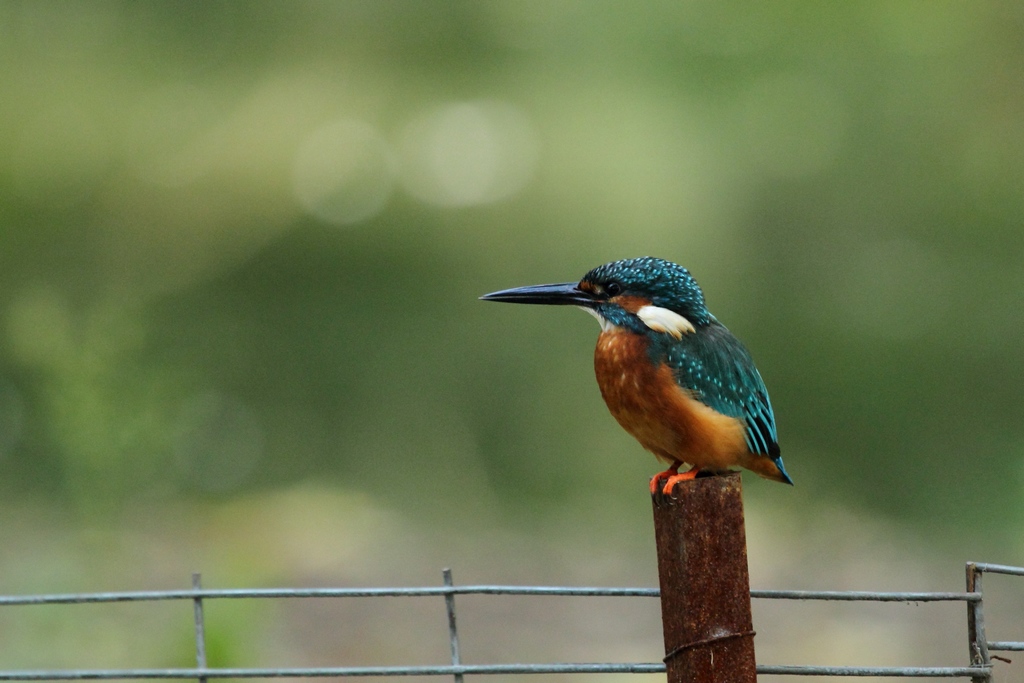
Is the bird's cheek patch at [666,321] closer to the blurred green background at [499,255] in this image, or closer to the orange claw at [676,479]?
the orange claw at [676,479]

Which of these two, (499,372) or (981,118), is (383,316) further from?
(981,118)

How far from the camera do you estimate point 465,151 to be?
15.4 feet

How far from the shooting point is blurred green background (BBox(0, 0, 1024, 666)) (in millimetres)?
4316

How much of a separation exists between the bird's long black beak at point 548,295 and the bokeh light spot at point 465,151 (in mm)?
3001

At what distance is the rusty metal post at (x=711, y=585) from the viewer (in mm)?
1385

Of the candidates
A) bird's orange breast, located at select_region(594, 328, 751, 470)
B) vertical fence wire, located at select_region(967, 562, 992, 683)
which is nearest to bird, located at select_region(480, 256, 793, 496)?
bird's orange breast, located at select_region(594, 328, 751, 470)

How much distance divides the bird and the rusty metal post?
0.57ft

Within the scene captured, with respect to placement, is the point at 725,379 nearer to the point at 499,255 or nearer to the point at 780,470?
the point at 780,470

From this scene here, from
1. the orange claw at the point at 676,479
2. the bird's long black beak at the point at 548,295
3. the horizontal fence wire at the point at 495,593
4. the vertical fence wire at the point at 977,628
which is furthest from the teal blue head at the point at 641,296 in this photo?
the vertical fence wire at the point at 977,628

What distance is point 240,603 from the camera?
3.16 m

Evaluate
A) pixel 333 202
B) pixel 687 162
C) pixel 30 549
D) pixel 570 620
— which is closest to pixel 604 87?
pixel 687 162

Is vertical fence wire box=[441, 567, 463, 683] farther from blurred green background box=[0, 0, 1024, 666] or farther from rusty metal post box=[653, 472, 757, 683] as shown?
blurred green background box=[0, 0, 1024, 666]

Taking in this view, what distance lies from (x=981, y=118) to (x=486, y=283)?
2.21 meters

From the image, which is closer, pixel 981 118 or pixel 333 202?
pixel 981 118
